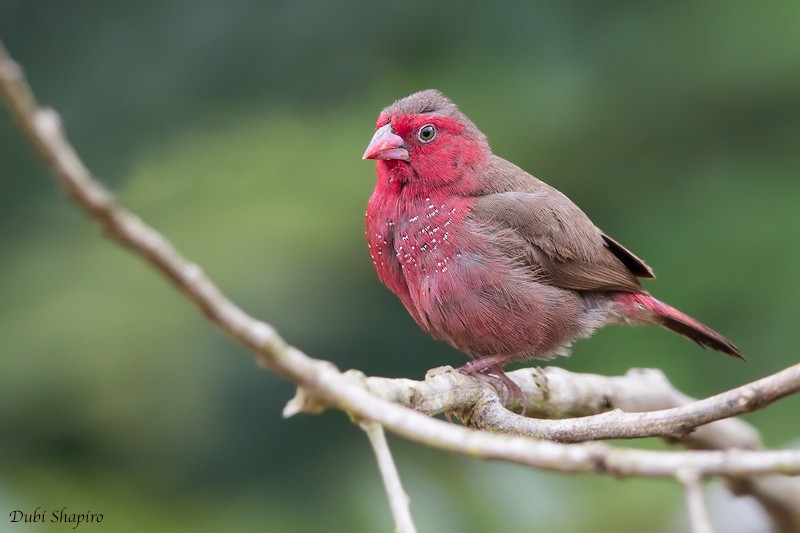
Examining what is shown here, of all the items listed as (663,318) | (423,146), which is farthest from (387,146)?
(663,318)

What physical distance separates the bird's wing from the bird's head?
0.17 m

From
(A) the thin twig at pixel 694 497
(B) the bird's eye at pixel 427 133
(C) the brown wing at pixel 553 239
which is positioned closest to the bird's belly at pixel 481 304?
(C) the brown wing at pixel 553 239

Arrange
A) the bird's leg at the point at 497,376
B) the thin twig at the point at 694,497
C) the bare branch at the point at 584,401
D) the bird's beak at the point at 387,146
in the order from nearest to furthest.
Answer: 1. the thin twig at the point at 694,497
2. the bare branch at the point at 584,401
3. the bird's leg at the point at 497,376
4. the bird's beak at the point at 387,146

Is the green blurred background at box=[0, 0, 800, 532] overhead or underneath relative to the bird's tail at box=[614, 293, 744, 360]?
overhead

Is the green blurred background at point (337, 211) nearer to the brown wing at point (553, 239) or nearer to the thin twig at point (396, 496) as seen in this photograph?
the brown wing at point (553, 239)

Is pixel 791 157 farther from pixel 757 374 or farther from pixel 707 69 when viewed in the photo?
pixel 757 374

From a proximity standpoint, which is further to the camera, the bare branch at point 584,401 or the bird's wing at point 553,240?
the bird's wing at point 553,240

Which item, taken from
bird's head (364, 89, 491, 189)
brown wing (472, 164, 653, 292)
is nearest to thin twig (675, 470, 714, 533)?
brown wing (472, 164, 653, 292)

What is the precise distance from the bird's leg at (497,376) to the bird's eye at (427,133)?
0.84m

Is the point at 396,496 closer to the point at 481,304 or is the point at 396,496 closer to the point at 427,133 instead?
the point at 481,304

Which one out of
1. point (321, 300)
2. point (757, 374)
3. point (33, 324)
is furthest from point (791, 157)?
point (33, 324)

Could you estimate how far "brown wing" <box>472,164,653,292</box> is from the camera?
3.90 metres

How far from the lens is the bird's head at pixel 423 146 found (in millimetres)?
3926

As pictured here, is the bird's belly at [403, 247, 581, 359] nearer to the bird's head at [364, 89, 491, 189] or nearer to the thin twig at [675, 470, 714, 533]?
the bird's head at [364, 89, 491, 189]
